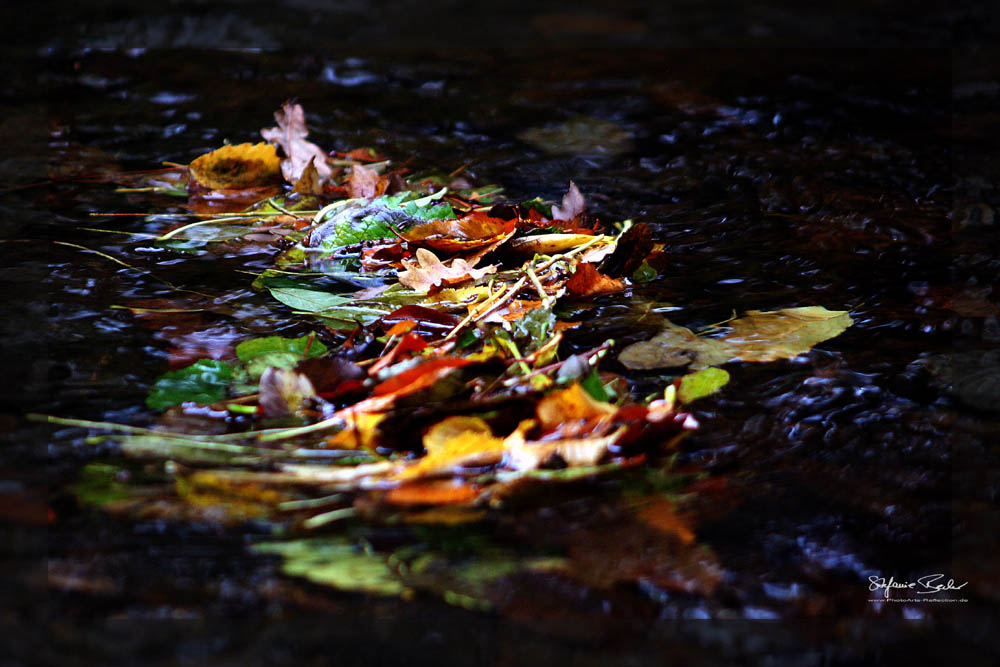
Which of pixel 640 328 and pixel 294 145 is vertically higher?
pixel 294 145

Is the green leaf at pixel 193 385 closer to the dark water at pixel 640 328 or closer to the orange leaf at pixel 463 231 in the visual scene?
the dark water at pixel 640 328

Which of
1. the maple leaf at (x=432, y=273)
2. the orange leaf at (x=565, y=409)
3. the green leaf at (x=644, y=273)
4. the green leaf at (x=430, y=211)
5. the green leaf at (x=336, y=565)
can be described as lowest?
the green leaf at (x=336, y=565)

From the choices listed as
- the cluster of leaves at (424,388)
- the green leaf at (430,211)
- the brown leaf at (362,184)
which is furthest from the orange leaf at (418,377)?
the brown leaf at (362,184)

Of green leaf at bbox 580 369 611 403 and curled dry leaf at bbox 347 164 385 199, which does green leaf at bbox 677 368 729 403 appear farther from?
curled dry leaf at bbox 347 164 385 199

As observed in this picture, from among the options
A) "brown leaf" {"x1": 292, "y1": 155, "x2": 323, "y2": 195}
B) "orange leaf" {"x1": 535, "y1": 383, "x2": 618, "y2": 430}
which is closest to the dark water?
"orange leaf" {"x1": 535, "y1": 383, "x2": 618, "y2": 430}

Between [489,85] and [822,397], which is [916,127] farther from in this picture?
[822,397]

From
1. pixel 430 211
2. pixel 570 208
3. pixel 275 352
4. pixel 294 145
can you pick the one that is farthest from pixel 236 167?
pixel 275 352

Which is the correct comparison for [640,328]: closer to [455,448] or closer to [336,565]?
→ [455,448]
